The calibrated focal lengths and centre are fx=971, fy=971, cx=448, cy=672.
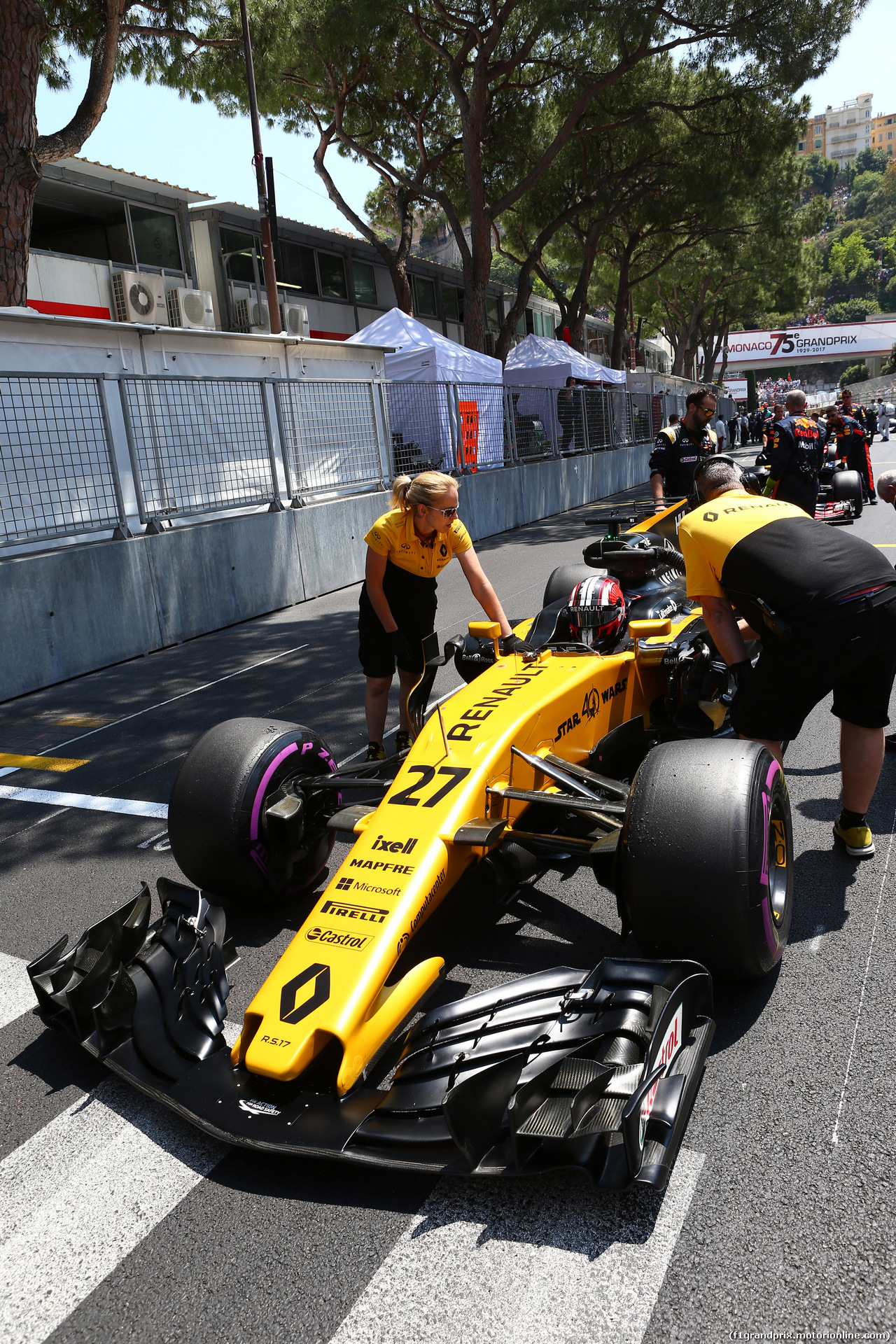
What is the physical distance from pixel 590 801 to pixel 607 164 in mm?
26076

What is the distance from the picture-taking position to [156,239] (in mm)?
21844

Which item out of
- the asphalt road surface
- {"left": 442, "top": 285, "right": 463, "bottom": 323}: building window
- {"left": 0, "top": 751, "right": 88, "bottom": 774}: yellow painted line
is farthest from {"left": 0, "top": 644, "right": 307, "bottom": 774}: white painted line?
{"left": 442, "top": 285, "right": 463, "bottom": 323}: building window

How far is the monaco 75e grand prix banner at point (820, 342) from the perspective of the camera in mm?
81250

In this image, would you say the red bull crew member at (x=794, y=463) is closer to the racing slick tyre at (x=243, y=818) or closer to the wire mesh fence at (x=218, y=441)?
the wire mesh fence at (x=218, y=441)

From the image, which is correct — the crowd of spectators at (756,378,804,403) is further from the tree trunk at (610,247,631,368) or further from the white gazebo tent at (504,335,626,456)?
the white gazebo tent at (504,335,626,456)

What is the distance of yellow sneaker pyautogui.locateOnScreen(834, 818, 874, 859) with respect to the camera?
3727mm

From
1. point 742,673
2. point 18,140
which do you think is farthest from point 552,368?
point 742,673

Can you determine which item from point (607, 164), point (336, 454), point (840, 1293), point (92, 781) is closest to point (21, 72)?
point (336, 454)

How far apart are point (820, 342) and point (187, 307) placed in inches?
2910

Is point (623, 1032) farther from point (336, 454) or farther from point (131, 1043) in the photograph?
point (336, 454)

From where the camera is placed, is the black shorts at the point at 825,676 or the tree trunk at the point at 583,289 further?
the tree trunk at the point at 583,289

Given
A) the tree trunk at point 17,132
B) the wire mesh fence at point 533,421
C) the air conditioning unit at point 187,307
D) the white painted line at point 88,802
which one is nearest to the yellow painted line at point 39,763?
the white painted line at point 88,802

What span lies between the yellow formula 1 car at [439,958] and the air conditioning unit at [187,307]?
62.3 ft

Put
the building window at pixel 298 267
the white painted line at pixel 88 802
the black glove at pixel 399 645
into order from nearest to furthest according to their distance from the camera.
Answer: the black glove at pixel 399 645, the white painted line at pixel 88 802, the building window at pixel 298 267
